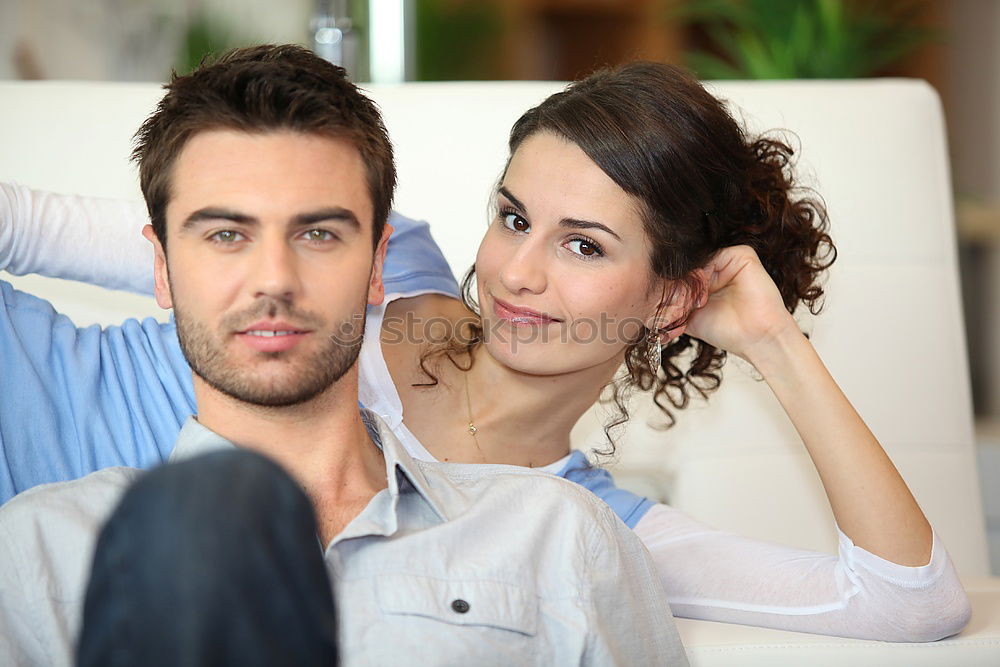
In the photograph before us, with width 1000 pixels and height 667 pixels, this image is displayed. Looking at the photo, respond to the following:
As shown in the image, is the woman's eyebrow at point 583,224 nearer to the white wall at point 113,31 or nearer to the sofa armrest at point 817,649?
the sofa armrest at point 817,649

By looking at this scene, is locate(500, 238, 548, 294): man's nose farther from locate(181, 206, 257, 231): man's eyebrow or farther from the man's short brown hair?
locate(181, 206, 257, 231): man's eyebrow

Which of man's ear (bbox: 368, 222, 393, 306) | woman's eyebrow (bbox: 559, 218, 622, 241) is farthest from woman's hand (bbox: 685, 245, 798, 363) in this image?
man's ear (bbox: 368, 222, 393, 306)

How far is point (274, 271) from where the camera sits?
1.12m

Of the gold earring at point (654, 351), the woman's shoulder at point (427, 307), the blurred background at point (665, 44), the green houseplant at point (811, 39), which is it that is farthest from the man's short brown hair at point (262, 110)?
the green houseplant at point (811, 39)

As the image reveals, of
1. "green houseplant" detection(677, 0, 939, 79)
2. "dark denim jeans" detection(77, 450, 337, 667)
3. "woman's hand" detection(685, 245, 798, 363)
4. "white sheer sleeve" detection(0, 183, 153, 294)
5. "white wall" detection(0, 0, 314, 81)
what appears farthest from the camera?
"white wall" detection(0, 0, 314, 81)

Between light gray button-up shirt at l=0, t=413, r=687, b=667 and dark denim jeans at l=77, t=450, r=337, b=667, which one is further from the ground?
dark denim jeans at l=77, t=450, r=337, b=667

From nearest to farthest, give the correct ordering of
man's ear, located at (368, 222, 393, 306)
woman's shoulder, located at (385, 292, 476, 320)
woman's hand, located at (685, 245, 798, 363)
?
man's ear, located at (368, 222, 393, 306) < woman's hand, located at (685, 245, 798, 363) < woman's shoulder, located at (385, 292, 476, 320)

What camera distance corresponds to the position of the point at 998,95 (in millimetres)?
3977

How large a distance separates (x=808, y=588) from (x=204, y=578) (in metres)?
0.96

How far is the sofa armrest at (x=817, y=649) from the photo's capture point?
133 cm

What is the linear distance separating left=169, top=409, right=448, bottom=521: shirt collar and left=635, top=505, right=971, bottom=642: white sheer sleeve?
465mm

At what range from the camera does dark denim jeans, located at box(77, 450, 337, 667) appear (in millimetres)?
749

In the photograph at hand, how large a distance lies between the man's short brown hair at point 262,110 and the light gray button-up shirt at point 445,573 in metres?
0.29

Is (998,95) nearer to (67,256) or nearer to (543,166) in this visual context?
(543,166)
